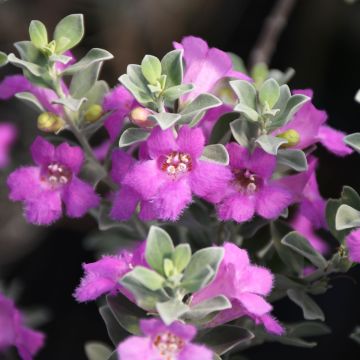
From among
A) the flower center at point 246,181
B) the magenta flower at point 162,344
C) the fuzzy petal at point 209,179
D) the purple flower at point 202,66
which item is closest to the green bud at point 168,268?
the magenta flower at point 162,344

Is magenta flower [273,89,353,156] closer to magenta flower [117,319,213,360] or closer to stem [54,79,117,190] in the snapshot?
stem [54,79,117,190]

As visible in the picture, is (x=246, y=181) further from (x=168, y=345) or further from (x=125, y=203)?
(x=168, y=345)

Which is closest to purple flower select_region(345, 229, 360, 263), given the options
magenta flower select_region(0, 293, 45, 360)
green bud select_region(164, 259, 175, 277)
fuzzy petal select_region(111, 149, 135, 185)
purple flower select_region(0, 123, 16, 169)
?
green bud select_region(164, 259, 175, 277)

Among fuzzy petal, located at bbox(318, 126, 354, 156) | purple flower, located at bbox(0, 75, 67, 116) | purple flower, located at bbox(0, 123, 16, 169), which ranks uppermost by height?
fuzzy petal, located at bbox(318, 126, 354, 156)

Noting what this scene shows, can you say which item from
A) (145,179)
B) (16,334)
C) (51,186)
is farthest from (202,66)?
(16,334)

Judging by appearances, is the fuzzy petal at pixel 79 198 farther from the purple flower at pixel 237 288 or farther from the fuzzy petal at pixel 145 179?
the purple flower at pixel 237 288

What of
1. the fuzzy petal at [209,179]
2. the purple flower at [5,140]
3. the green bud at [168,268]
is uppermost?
the fuzzy petal at [209,179]
